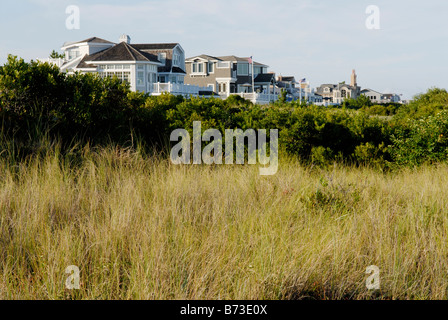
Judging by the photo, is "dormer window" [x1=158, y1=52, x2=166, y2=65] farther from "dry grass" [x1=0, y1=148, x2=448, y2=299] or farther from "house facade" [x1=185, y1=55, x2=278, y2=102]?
"dry grass" [x1=0, y1=148, x2=448, y2=299]

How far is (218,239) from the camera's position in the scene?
474 centimetres

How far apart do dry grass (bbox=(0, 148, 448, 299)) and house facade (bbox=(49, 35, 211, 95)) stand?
3393 centimetres

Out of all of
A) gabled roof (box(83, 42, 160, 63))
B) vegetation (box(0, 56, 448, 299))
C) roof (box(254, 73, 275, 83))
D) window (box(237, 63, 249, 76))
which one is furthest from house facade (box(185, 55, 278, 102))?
vegetation (box(0, 56, 448, 299))

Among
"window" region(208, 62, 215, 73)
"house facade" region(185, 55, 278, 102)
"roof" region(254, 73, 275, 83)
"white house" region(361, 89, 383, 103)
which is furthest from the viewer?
"white house" region(361, 89, 383, 103)

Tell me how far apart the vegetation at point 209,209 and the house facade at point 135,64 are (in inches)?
1191

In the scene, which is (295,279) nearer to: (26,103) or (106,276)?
(106,276)

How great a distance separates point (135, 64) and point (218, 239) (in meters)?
39.3

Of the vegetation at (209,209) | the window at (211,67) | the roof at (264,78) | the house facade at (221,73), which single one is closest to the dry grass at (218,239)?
the vegetation at (209,209)

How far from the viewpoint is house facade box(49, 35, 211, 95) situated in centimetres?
4169

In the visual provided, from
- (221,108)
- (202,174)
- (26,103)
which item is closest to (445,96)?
(221,108)

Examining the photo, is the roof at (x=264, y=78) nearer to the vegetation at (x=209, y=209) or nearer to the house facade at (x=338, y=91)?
the house facade at (x=338, y=91)

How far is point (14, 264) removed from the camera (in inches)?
174

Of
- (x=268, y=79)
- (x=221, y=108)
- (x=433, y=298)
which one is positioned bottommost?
(x=433, y=298)
